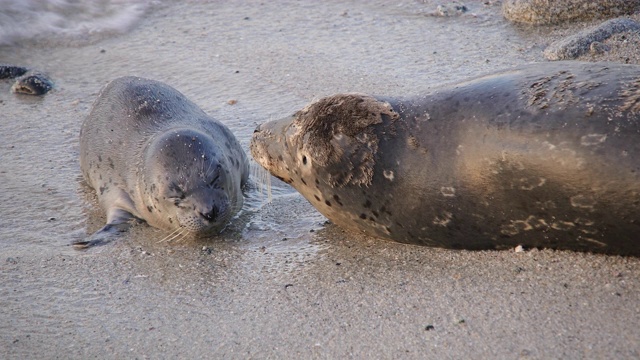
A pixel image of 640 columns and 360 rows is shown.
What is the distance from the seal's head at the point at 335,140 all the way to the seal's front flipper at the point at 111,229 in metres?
1.08

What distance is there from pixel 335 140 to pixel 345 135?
54 millimetres

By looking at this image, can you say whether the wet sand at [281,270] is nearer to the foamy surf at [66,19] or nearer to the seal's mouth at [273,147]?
the seal's mouth at [273,147]

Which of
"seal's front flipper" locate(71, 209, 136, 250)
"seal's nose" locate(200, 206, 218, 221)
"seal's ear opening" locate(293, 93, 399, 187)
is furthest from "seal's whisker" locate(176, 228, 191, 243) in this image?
"seal's ear opening" locate(293, 93, 399, 187)

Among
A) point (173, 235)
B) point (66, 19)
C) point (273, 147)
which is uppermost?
point (66, 19)

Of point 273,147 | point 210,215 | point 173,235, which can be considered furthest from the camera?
point 173,235

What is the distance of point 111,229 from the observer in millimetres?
4715

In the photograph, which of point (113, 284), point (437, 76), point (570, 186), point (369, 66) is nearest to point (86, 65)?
point (369, 66)

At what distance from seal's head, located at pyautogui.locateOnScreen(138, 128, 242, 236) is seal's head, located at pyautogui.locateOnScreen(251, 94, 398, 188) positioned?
61 cm

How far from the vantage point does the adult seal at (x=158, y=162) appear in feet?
15.5

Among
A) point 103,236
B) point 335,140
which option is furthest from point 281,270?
point 103,236

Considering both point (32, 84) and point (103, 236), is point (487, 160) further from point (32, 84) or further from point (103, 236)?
point (32, 84)

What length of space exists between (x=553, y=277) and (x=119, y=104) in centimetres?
323

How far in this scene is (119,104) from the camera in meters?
5.57

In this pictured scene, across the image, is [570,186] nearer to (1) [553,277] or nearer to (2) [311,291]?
(1) [553,277]
